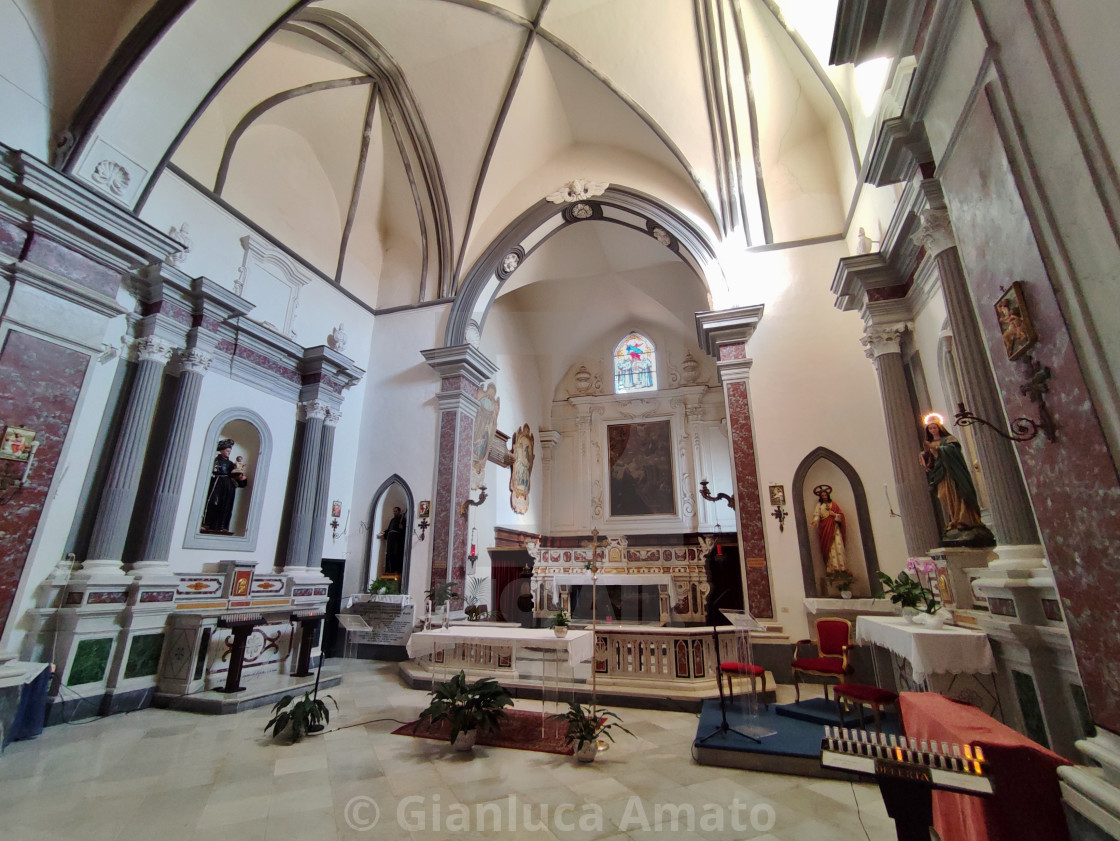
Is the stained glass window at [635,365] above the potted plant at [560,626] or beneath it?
above

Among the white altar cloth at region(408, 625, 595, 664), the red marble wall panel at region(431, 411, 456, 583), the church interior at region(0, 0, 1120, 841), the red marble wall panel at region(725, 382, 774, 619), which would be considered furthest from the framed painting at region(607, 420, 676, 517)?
the white altar cloth at region(408, 625, 595, 664)

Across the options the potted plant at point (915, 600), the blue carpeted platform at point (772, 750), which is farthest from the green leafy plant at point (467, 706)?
the potted plant at point (915, 600)

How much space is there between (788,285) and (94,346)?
8919 mm

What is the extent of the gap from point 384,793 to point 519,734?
144 centimetres

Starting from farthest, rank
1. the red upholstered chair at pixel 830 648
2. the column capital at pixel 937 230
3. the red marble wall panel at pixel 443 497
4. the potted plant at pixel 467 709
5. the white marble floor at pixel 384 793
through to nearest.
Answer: the red marble wall panel at pixel 443 497 → the red upholstered chair at pixel 830 648 → the column capital at pixel 937 230 → the potted plant at pixel 467 709 → the white marble floor at pixel 384 793

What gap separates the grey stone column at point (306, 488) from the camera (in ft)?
26.8

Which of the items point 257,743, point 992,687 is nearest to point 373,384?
point 257,743

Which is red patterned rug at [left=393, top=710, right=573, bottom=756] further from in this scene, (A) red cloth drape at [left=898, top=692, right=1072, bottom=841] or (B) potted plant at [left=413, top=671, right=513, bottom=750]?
(A) red cloth drape at [left=898, top=692, right=1072, bottom=841]

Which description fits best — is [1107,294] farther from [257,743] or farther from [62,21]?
[62,21]

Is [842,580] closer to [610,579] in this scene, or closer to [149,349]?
[610,579]

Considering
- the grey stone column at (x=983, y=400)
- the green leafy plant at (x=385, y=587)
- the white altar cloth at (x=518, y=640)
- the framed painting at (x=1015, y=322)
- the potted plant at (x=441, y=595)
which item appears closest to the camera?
the framed painting at (x=1015, y=322)

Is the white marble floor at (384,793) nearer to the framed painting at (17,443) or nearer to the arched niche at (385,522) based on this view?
the framed painting at (17,443)

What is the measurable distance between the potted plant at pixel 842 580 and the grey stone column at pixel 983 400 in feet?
10.2

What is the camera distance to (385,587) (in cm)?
895
